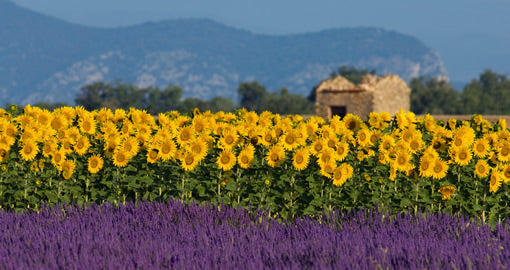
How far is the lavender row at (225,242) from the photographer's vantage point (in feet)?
11.1

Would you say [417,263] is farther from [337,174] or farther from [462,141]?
[462,141]

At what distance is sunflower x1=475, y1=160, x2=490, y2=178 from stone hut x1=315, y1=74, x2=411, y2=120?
17718 mm

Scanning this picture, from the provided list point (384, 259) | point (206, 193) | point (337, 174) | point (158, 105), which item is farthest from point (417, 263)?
point (158, 105)

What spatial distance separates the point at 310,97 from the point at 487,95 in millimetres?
23842

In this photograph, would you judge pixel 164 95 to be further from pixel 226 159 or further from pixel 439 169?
pixel 439 169

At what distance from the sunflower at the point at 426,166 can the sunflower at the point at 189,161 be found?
2453 millimetres

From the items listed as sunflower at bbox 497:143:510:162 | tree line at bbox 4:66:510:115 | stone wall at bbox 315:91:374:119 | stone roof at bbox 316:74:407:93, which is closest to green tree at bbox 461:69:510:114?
tree line at bbox 4:66:510:115

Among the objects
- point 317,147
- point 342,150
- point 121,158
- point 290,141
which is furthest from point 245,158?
point 121,158

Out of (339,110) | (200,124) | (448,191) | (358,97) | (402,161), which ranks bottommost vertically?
(448,191)

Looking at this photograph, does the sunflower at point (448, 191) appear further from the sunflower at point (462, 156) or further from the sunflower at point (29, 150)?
the sunflower at point (29, 150)

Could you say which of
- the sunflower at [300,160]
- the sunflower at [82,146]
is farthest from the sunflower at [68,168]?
the sunflower at [300,160]

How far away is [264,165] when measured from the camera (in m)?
6.74

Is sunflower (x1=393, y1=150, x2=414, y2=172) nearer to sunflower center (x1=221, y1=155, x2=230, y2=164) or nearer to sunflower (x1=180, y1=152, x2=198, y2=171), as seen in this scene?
sunflower center (x1=221, y1=155, x2=230, y2=164)

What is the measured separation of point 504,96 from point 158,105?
4344 centimetres
